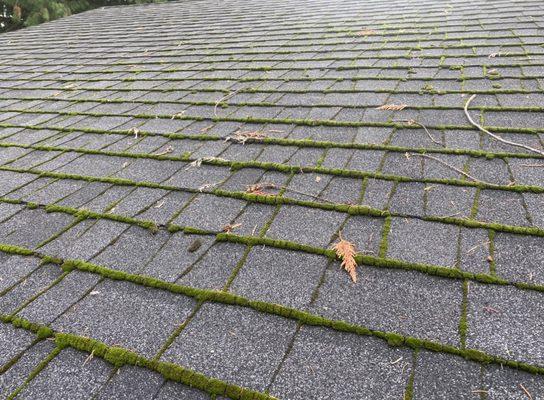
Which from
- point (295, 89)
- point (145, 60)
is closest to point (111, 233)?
point (295, 89)

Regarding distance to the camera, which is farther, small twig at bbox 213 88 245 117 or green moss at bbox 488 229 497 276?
small twig at bbox 213 88 245 117

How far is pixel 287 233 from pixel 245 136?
108 cm

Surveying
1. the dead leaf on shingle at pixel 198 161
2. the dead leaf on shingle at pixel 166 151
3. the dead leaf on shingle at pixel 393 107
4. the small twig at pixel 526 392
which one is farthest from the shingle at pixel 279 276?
the dead leaf on shingle at pixel 393 107

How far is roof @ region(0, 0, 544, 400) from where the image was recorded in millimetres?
1222

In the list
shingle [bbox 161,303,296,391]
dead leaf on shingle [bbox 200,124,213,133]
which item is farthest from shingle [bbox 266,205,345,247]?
dead leaf on shingle [bbox 200,124,213,133]

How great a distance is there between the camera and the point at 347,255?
1577 mm

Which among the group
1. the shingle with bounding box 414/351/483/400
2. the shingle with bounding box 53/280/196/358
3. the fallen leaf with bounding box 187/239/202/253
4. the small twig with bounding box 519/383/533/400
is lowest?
the small twig with bounding box 519/383/533/400

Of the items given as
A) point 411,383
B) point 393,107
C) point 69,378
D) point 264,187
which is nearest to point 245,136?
point 264,187

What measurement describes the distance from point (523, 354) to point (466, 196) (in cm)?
82

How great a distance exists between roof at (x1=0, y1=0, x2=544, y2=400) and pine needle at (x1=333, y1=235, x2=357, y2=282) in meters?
0.02

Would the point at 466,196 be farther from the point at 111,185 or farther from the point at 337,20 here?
the point at 337,20

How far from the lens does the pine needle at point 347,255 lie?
1513mm

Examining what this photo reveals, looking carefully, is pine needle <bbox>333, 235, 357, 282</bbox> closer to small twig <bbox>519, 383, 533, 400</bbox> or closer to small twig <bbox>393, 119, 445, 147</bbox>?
small twig <bbox>519, 383, 533, 400</bbox>

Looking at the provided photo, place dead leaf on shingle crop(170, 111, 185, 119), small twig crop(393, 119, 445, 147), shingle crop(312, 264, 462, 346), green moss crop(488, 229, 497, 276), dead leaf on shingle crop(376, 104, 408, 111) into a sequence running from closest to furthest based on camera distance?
shingle crop(312, 264, 462, 346), green moss crop(488, 229, 497, 276), small twig crop(393, 119, 445, 147), dead leaf on shingle crop(376, 104, 408, 111), dead leaf on shingle crop(170, 111, 185, 119)
